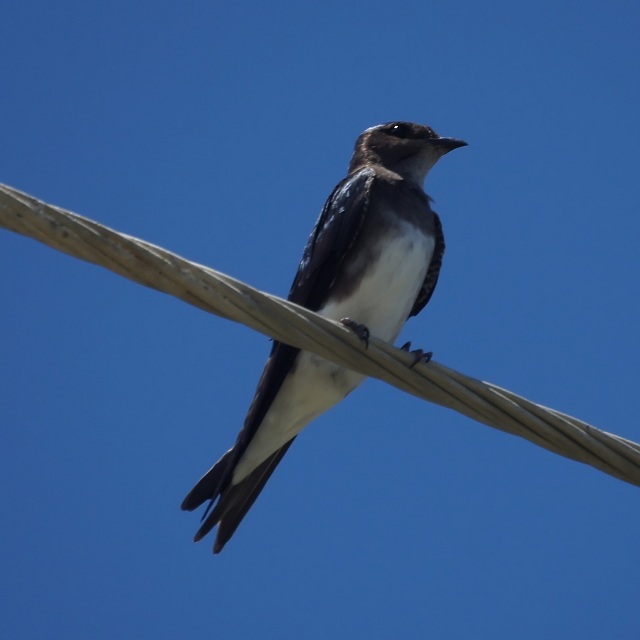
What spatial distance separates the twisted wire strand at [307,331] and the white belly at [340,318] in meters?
1.59

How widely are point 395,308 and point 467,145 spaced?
157 cm

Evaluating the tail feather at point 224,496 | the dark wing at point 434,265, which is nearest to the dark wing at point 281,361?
the tail feather at point 224,496

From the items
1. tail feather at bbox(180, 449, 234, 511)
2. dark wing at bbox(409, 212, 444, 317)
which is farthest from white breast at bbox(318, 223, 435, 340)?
tail feather at bbox(180, 449, 234, 511)

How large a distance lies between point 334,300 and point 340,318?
0.35ft

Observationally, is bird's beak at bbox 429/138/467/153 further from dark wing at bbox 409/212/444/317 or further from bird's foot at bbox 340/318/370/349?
bird's foot at bbox 340/318/370/349

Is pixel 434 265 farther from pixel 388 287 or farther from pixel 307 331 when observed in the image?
pixel 307 331

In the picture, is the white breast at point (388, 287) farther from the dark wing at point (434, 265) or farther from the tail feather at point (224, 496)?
the tail feather at point (224, 496)

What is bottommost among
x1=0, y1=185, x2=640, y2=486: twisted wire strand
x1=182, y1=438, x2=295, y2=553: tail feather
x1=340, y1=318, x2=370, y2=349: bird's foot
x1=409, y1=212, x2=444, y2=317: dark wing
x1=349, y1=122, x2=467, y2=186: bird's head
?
x1=182, y1=438, x2=295, y2=553: tail feather

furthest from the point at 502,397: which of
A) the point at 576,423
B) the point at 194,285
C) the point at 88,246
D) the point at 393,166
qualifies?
the point at 393,166

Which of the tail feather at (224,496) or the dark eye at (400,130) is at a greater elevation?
the dark eye at (400,130)

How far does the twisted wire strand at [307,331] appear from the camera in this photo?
13.0 ft

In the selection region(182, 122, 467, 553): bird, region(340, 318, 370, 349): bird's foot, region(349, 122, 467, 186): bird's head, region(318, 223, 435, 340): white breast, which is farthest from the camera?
region(349, 122, 467, 186): bird's head

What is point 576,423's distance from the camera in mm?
4371

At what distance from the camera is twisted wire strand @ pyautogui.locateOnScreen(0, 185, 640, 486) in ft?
13.0
